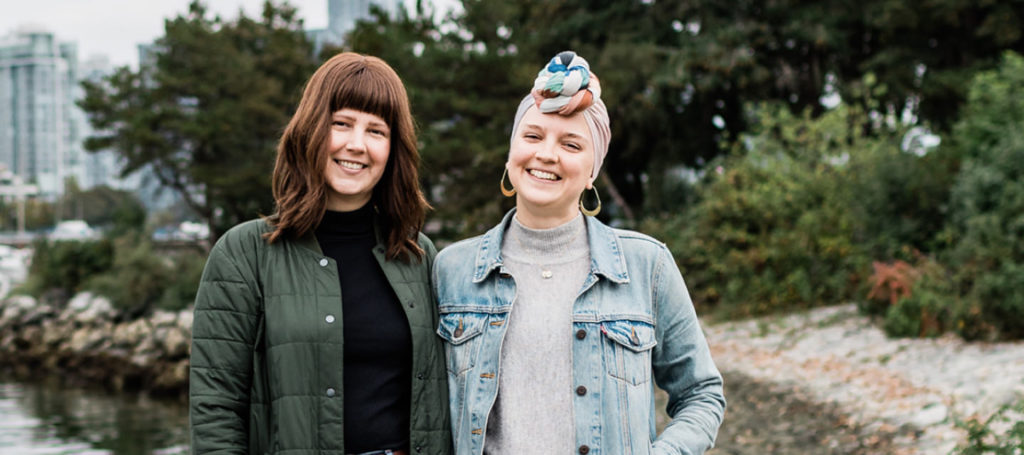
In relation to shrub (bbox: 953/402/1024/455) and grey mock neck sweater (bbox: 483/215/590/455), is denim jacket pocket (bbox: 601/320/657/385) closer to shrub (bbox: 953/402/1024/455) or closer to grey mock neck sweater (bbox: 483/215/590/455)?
grey mock neck sweater (bbox: 483/215/590/455)

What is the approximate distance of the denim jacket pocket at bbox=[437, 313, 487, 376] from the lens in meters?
2.27

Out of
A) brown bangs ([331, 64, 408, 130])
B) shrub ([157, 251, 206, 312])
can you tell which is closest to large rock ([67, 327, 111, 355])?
shrub ([157, 251, 206, 312])

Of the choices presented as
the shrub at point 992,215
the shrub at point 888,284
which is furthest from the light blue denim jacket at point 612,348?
the shrub at point 888,284

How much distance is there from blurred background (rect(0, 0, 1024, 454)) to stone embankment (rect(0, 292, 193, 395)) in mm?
78

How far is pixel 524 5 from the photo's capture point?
20.6 m

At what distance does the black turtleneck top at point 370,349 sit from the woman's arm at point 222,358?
9.5 inches

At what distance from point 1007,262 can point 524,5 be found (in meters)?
14.0

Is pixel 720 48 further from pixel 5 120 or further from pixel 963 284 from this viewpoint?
pixel 5 120

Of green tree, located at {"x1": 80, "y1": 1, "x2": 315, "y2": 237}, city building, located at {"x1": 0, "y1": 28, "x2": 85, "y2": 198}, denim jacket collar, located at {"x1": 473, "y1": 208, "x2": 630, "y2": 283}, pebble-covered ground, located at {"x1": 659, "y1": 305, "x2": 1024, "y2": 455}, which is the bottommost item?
pebble-covered ground, located at {"x1": 659, "y1": 305, "x2": 1024, "y2": 455}

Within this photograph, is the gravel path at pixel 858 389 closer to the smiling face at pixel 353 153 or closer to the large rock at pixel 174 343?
the smiling face at pixel 353 153

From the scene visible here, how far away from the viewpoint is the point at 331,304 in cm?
222

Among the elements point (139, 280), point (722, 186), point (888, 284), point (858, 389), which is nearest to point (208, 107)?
point (139, 280)

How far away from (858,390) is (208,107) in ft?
64.0

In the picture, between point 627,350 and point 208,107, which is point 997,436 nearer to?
point 627,350
